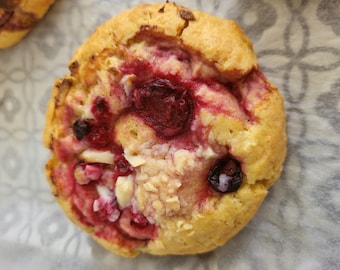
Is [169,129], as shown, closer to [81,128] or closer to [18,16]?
[81,128]

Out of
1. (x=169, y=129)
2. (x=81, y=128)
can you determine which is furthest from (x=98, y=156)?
(x=169, y=129)

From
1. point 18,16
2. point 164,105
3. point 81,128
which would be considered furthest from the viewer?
point 18,16

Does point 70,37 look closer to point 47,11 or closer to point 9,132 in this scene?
point 47,11

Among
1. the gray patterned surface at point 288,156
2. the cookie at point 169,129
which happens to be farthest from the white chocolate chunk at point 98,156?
the gray patterned surface at point 288,156

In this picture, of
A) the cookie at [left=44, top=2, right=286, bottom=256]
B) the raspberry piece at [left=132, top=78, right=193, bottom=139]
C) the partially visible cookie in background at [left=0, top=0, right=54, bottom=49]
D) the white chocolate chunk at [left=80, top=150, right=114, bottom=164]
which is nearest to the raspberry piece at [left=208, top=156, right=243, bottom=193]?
the cookie at [left=44, top=2, right=286, bottom=256]

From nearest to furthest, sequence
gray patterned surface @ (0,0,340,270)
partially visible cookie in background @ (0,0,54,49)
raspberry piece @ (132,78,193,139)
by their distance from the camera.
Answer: raspberry piece @ (132,78,193,139)
gray patterned surface @ (0,0,340,270)
partially visible cookie in background @ (0,0,54,49)

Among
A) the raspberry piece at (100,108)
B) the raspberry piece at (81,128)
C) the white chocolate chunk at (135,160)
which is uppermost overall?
the raspberry piece at (100,108)

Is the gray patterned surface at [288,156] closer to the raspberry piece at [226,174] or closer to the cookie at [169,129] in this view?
the cookie at [169,129]

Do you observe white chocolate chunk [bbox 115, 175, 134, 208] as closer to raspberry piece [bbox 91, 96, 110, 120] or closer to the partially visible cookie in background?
raspberry piece [bbox 91, 96, 110, 120]
